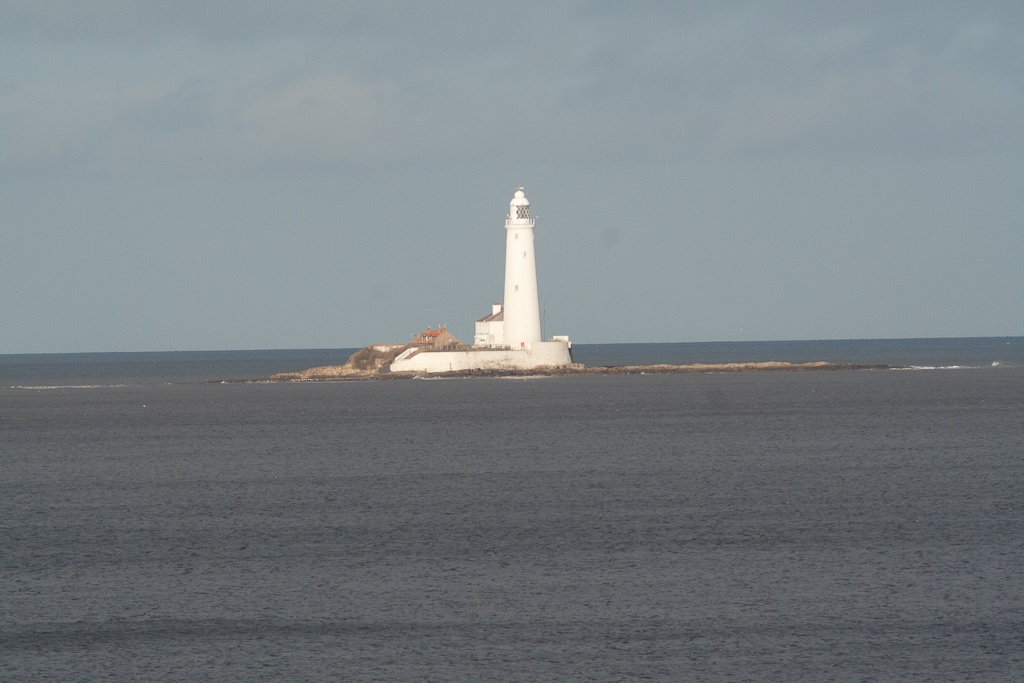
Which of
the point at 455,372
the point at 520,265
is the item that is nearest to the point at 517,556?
the point at 520,265

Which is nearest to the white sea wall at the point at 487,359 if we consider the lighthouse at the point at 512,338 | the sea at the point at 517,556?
the lighthouse at the point at 512,338

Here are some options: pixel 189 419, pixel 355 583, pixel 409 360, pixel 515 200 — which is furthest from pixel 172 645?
pixel 409 360

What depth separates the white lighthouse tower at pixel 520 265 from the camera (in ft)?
246

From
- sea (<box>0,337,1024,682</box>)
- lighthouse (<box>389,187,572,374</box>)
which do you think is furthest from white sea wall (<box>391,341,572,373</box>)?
sea (<box>0,337,1024,682</box>)

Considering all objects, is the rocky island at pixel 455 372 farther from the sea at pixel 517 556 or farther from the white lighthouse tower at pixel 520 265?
the sea at pixel 517 556

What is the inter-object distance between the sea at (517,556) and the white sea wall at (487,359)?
107 feet

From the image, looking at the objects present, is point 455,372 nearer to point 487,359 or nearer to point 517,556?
point 487,359

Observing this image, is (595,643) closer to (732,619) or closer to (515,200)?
(732,619)

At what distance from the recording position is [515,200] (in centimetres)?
7619

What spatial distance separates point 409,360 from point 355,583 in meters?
70.0

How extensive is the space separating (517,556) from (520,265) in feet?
180

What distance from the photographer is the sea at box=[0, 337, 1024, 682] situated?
46.9 feet

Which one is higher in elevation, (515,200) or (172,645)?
(515,200)

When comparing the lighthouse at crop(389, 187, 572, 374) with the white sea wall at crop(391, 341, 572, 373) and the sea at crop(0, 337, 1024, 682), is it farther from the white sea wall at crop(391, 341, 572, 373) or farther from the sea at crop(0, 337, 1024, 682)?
the sea at crop(0, 337, 1024, 682)
